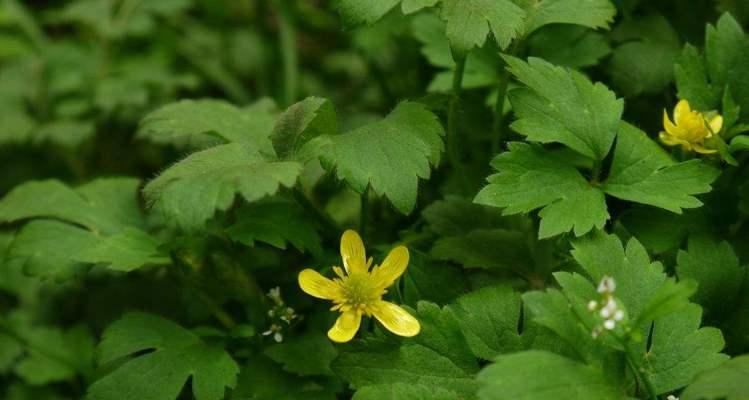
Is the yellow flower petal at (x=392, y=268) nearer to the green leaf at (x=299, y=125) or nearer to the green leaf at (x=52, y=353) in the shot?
the green leaf at (x=299, y=125)

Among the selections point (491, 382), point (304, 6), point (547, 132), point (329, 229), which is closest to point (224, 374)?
point (329, 229)

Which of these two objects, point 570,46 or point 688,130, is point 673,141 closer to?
point 688,130

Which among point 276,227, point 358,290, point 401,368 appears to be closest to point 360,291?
point 358,290

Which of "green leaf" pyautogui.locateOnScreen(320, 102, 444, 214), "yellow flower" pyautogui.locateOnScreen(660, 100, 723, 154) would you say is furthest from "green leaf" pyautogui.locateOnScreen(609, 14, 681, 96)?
"green leaf" pyautogui.locateOnScreen(320, 102, 444, 214)

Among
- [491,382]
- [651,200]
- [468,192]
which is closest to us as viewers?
[491,382]

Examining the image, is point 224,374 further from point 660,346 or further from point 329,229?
point 660,346
